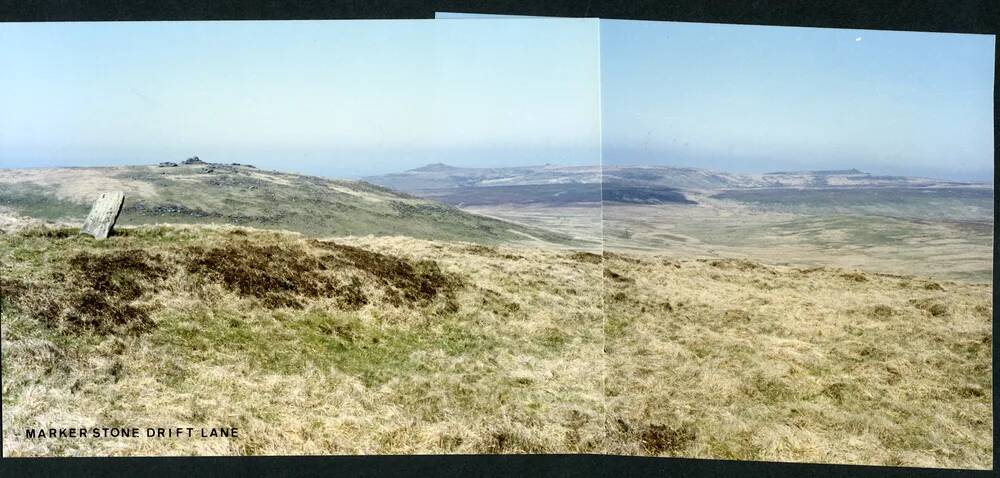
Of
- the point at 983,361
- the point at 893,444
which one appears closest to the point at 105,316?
the point at 893,444

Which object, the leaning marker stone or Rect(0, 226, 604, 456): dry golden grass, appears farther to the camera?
the leaning marker stone

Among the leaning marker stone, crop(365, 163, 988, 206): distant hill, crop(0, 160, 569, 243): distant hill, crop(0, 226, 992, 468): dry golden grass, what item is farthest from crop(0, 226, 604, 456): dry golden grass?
crop(365, 163, 988, 206): distant hill

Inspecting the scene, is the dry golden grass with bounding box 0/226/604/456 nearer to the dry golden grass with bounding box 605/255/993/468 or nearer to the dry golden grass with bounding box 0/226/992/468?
the dry golden grass with bounding box 0/226/992/468

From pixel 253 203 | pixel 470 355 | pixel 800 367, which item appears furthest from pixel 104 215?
pixel 800 367

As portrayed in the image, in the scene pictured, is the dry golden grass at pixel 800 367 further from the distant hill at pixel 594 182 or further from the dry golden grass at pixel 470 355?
the distant hill at pixel 594 182

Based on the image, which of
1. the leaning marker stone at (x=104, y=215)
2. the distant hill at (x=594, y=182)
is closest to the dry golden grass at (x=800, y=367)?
the distant hill at (x=594, y=182)

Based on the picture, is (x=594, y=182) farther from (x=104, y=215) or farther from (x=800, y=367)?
(x=104, y=215)
